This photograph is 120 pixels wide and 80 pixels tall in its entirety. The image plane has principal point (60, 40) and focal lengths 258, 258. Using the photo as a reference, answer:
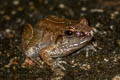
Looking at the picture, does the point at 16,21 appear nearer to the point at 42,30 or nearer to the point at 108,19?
the point at 42,30

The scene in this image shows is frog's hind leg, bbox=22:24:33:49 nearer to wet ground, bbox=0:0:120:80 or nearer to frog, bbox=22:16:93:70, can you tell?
frog, bbox=22:16:93:70

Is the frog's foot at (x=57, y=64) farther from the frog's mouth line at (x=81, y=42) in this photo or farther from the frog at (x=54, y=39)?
the frog's mouth line at (x=81, y=42)

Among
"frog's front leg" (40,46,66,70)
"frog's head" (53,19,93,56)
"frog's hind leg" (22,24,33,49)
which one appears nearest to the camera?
"frog's head" (53,19,93,56)

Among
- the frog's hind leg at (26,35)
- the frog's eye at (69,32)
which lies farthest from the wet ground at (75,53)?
the frog's eye at (69,32)

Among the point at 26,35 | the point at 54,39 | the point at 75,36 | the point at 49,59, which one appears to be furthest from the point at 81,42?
the point at 26,35

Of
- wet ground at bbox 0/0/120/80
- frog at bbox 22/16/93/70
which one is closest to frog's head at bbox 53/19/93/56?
frog at bbox 22/16/93/70
